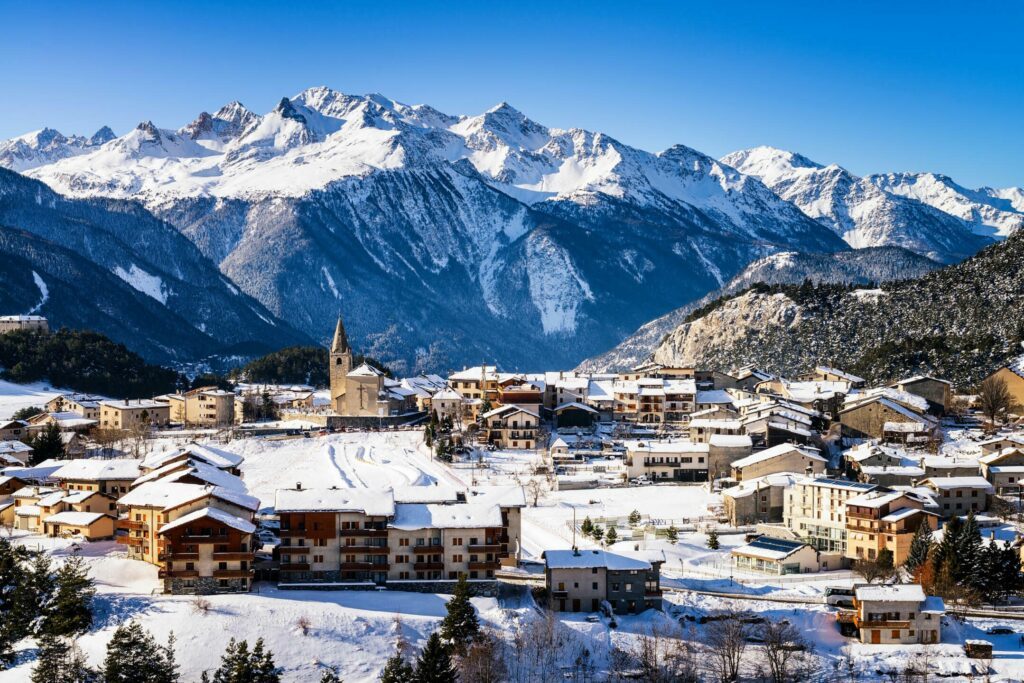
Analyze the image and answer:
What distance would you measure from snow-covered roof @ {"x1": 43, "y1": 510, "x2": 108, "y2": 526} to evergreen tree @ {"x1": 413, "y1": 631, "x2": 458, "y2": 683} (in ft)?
81.3

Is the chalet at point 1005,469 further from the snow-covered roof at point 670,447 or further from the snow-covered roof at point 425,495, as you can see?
the snow-covered roof at point 425,495

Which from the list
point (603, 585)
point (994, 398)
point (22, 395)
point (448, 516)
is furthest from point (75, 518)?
point (22, 395)

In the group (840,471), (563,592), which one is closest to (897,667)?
(563,592)

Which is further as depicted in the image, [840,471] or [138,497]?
[840,471]

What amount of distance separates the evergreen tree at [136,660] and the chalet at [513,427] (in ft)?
184

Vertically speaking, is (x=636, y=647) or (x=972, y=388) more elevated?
(x=972, y=388)

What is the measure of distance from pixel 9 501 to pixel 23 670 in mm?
Result: 25533

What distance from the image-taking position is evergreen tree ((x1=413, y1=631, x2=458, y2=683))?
5300 cm

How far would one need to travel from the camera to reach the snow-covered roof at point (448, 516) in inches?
2542

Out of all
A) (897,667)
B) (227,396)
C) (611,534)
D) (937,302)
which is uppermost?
(937,302)

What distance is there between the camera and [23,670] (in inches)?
2186

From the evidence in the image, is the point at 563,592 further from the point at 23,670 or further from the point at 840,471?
the point at 840,471

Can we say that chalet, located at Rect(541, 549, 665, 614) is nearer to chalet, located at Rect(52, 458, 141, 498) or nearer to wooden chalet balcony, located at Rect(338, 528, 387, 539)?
wooden chalet balcony, located at Rect(338, 528, 387, 539)

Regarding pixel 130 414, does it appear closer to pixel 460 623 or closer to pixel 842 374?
pixel 842 374
